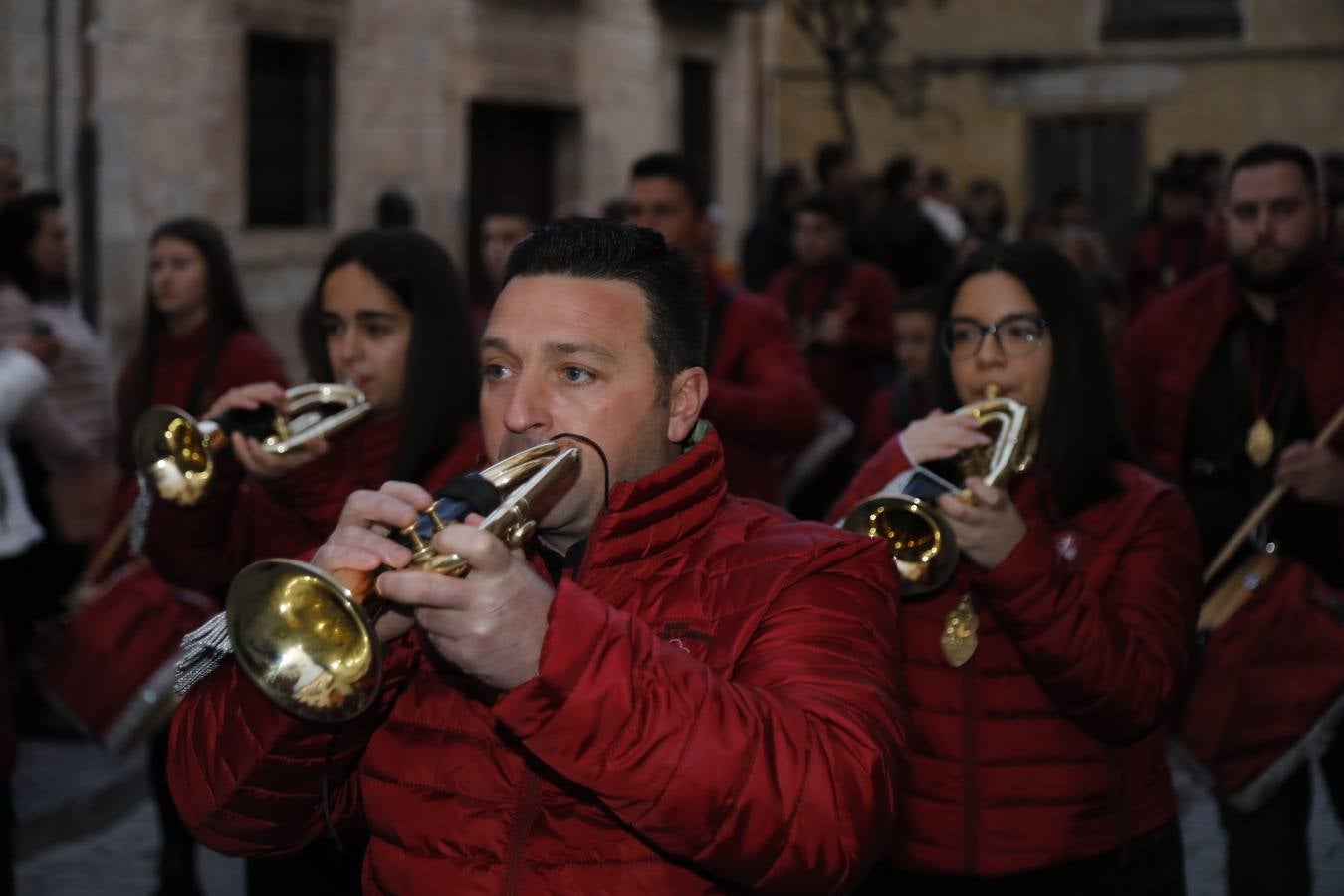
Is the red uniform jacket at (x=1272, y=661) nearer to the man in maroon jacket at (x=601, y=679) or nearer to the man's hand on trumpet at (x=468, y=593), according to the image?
the man in maroon jacket at (x=601, y=679)

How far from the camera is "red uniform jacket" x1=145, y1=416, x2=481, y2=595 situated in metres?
4.32

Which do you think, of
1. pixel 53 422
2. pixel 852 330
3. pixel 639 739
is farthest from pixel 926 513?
pixel 852 330

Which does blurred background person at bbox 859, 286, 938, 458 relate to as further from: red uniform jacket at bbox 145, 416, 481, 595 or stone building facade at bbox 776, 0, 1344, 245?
stone building facade at bbox 776, 0, 1344, 245

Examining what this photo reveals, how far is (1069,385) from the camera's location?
12.4 feet

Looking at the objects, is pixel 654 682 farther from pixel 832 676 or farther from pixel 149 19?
pixel 149 19

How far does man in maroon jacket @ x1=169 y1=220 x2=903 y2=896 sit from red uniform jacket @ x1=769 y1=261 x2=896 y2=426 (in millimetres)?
6438

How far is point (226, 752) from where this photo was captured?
8.25 feet

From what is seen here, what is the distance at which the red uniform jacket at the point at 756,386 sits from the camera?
604cm

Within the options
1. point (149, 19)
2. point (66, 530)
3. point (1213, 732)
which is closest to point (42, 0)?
point (149, 19)

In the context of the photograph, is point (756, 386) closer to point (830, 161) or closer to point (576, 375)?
point (576, 375)

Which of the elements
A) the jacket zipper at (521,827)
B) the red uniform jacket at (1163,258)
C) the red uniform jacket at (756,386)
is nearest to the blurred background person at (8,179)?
the red uniform jacket at (756,386)

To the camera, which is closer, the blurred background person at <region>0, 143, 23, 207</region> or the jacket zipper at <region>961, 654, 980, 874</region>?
the jacket zipper at <region>961, 654, 980, 874</region>

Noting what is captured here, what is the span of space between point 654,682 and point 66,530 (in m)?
5.96

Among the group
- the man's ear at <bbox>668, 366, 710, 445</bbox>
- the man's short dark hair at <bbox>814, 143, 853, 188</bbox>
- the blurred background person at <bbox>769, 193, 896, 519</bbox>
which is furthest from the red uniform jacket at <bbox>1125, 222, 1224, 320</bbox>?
the man's ear at <bbox>668, 366, 710, 445</bbox>
